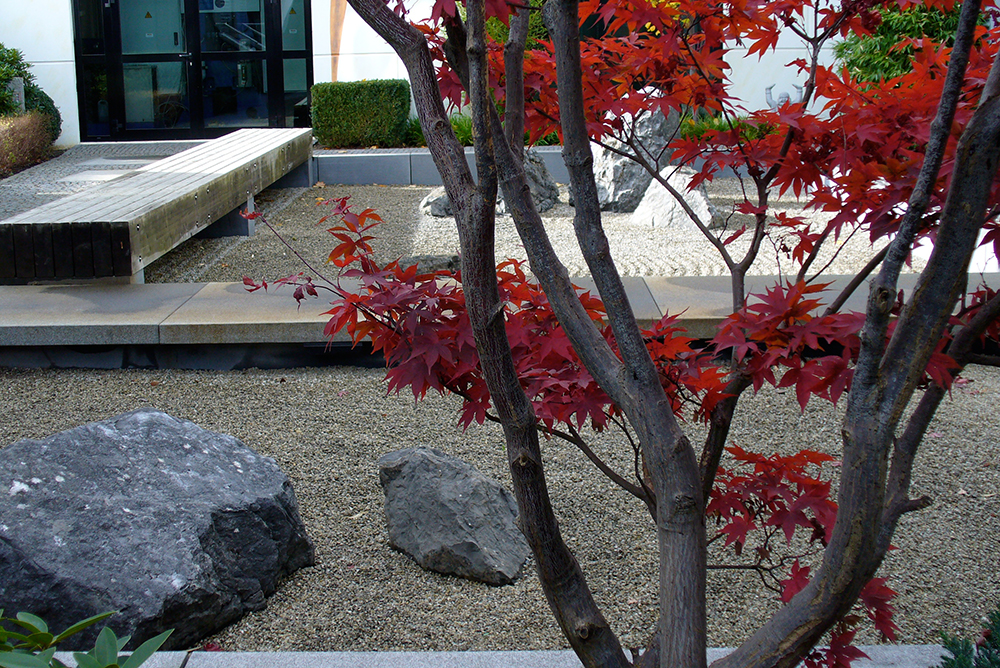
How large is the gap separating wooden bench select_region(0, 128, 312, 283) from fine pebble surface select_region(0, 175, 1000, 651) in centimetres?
83

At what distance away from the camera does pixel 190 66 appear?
13461 mm

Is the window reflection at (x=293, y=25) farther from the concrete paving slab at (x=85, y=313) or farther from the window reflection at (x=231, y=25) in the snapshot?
the concrete paving slab at (x=85, y=313)

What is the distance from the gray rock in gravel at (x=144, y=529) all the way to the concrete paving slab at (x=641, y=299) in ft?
6.60

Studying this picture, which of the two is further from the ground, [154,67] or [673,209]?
[154,67]

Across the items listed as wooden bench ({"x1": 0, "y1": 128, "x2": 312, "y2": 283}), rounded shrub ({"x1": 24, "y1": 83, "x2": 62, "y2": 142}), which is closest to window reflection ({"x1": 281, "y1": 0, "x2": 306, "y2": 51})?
rounded shrub ({"x1": 24, "y1": 83, "x2": 62, "y2": 142})

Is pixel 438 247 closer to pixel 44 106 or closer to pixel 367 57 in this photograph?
pixel 367 57

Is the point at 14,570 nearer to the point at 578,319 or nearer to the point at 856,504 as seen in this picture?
the point at 578,319

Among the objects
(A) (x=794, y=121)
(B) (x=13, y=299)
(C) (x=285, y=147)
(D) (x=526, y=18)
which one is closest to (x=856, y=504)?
(D) (x=526, y=18)

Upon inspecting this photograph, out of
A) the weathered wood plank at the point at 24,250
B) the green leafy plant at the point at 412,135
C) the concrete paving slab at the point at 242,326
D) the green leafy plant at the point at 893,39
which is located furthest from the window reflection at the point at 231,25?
the concrete paving slab at the point at 242,326

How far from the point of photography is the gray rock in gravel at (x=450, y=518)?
2.41 metres

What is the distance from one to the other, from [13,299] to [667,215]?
543 cm

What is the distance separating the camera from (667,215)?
762cm

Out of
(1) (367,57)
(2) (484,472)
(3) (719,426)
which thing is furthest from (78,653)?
(1) (367,57)

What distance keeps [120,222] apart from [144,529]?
125 inches
